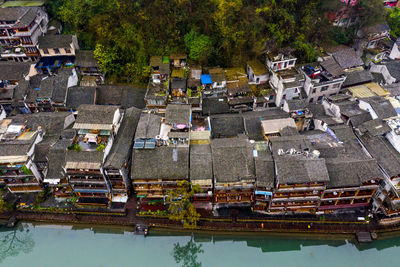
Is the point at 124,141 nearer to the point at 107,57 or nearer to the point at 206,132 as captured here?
the point at 206,132

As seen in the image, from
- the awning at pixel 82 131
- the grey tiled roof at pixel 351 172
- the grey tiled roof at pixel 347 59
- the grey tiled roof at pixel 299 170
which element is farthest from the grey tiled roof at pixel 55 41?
the grey tiled roof at pixel 347 59

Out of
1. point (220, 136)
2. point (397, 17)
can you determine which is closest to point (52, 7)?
point (220, 136)

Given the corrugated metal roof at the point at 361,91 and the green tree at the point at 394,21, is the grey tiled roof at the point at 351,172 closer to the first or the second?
the corrugated metal roof at the point at 361,91

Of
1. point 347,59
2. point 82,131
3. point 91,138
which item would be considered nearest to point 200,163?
point 91,138

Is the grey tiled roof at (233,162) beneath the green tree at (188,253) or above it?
above

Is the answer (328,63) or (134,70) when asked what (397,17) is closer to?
(328,63)

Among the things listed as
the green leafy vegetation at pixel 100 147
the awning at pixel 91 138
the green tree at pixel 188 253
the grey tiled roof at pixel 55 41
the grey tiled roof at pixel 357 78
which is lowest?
the green tree at pixel 188 253

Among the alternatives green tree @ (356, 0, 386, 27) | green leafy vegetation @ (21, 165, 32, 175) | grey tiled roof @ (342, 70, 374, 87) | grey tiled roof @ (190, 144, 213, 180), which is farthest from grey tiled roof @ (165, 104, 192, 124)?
green tree @ (356, 0, 386, 27)
